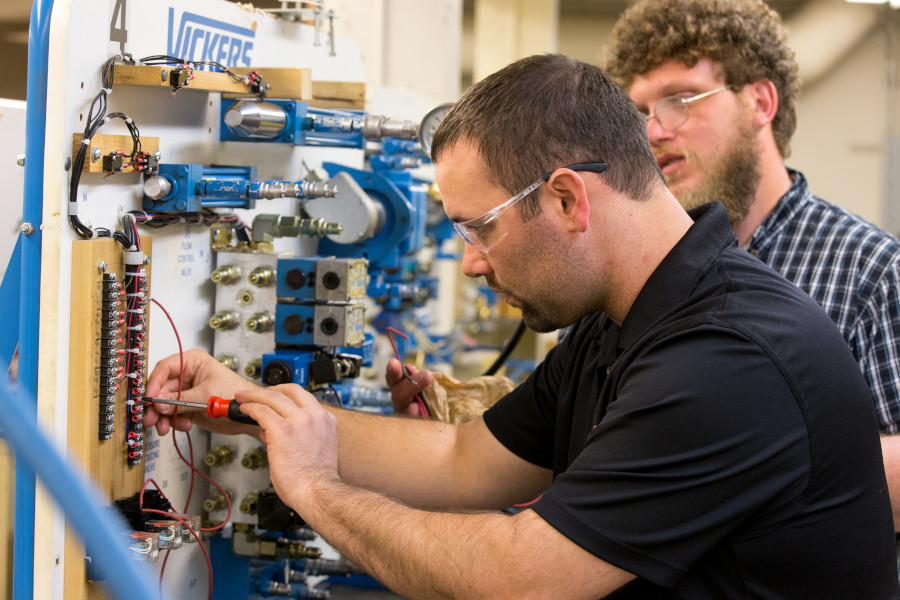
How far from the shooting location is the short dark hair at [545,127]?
4.12ft

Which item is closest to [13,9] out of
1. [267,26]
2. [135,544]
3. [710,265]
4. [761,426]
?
[267,26]

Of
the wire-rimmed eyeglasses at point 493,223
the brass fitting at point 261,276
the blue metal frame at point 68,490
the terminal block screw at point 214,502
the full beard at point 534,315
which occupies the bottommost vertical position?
the terminal block screw at point 214,502

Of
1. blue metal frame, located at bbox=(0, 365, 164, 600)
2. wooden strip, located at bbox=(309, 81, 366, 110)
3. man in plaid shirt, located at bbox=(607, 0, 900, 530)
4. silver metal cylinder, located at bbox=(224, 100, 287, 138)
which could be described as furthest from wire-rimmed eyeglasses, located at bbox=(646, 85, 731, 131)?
blue metal frame, located at bbox=(0, 365, 164, 600)

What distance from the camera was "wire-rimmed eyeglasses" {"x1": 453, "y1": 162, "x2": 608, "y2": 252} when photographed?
125cm

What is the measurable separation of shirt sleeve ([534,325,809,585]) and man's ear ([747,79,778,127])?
46.0 inches

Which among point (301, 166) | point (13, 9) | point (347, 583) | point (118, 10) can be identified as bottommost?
point (347, 583)

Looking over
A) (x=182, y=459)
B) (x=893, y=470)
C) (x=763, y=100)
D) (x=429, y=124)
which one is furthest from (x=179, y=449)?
(x=763, y=100)

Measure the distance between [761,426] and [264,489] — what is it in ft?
3.25

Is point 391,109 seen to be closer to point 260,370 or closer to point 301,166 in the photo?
point 301,166

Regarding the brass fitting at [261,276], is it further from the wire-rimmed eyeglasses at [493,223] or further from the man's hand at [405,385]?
the wire-rimmed eyeglasses at [493,223]

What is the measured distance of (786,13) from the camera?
27.4 feet

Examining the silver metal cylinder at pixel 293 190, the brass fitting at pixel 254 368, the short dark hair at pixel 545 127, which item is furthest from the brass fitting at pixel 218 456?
the short dark hair at pixel 545 127

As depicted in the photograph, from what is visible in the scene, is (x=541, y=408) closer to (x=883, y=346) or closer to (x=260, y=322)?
(x=260, y=322)

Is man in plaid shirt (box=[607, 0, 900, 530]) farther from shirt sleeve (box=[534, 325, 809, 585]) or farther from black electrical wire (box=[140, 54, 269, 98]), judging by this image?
black electrical wire (box=[140, 54, 269, 98])
